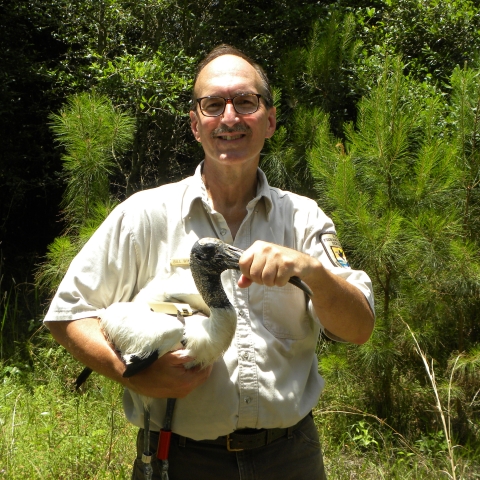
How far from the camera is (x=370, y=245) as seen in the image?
3.87 meters

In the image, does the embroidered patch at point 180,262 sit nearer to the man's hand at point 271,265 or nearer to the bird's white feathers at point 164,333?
the bird's white feathers at point 164,333

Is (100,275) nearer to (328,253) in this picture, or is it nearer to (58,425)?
(328,253)

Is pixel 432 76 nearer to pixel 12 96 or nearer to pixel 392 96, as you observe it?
pixel 392 96

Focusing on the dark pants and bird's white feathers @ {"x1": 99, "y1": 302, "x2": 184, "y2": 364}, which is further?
the dark pants

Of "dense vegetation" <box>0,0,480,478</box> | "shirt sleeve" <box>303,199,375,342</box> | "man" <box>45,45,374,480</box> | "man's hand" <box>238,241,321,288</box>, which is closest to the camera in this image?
"man's hand" <box>238,241,321,288</box>

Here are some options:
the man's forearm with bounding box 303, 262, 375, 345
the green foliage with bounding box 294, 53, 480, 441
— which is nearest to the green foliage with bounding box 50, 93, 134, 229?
the green foliage with bounding box 294, 53, 480, 441

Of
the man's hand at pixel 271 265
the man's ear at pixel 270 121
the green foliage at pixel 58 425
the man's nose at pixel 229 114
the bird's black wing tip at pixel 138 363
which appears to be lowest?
the green foliage at pixel 58 425

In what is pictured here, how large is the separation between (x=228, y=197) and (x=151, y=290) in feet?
1.55

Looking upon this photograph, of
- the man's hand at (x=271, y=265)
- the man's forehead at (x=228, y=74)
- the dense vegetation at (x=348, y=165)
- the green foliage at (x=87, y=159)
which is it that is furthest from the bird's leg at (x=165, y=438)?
the green foliage at (x=87, y=159)

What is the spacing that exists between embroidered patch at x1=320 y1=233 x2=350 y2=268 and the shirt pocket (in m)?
0.17

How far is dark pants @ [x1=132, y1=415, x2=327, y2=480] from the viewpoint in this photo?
2104mm

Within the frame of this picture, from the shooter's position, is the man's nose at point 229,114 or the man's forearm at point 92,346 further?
the man's nose at point 229,114

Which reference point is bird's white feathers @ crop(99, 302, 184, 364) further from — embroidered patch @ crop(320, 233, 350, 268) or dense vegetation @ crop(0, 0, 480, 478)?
dense vegetation @ crop(0, 0, 480, 478)

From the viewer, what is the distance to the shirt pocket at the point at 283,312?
7.16ft
